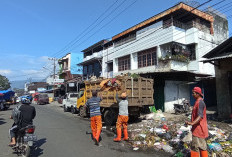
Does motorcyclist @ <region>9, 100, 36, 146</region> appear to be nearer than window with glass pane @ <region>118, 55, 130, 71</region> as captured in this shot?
Yes

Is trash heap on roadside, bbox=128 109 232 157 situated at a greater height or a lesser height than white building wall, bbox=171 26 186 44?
lesser

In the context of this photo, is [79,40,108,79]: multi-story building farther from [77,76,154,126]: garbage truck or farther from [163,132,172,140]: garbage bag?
[163,132,172,140]: garbage bag

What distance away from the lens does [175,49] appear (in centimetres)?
1716

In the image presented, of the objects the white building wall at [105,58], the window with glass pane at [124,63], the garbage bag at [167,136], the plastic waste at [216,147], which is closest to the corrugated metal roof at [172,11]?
the window with glass pane at [124,63]

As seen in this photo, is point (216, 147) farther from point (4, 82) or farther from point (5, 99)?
point (4, 82)

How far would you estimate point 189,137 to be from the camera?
539 cm

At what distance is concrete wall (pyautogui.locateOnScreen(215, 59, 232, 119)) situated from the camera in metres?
9.97

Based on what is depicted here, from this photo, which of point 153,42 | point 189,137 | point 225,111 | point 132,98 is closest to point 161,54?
point 153,42

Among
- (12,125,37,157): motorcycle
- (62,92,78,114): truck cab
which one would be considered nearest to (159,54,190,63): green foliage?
(62,92,78,114): truck cab

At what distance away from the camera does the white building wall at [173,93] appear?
Answer: 14121 millimetres

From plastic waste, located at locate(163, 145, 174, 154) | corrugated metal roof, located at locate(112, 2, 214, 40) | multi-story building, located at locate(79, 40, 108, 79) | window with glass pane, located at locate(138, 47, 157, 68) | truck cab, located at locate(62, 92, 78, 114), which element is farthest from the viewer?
multi-story building, located at locate(79, 40, 108, 79)

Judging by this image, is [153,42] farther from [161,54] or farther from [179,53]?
[179,53]

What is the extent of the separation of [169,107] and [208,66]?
6.82 metres

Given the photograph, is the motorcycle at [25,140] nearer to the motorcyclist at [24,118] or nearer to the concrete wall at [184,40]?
the motorcyclist at [24,118]
